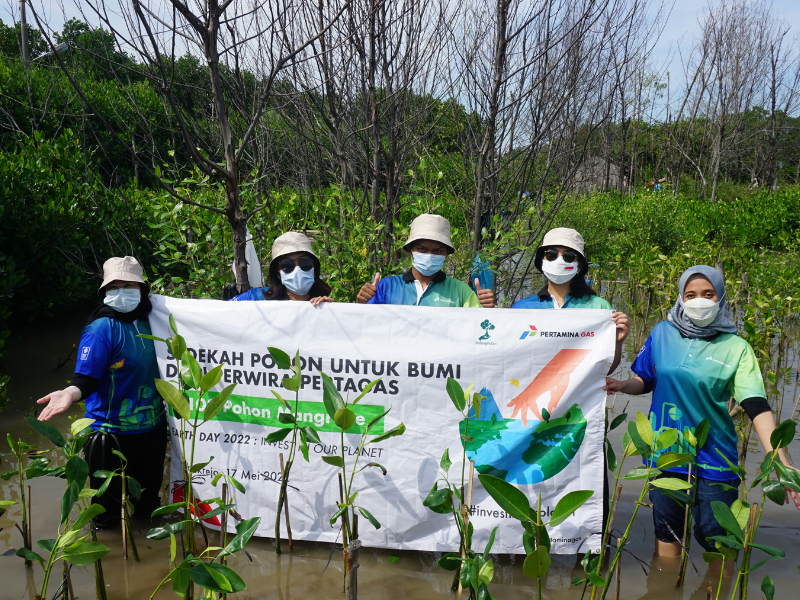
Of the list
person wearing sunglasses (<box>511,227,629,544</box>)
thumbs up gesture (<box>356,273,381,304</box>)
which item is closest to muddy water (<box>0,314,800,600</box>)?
person wearing sunglasses (<box>511,227,629,544</box>)

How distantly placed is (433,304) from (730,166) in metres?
32.8

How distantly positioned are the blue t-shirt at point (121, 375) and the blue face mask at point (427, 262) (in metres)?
1.56

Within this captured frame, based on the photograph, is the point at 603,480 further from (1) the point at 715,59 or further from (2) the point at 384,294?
(1) the point at 715,59

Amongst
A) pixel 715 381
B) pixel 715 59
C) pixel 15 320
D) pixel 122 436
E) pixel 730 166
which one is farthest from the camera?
pixel 730 166

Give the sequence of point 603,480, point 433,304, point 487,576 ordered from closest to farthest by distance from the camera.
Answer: point 487,576, point 603,480, point 433,304

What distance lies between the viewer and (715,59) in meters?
20.6

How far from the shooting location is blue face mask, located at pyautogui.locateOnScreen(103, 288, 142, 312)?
10.3 feet

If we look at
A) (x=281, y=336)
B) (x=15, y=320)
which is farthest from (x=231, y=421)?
(x=15, y=320)

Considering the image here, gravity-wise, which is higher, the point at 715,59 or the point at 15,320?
the point at 715,59

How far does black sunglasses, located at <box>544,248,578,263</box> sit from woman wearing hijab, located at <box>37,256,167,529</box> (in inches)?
87.8

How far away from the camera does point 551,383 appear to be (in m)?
2.95

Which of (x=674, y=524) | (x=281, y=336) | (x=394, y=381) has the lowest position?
(x=674, y=524)

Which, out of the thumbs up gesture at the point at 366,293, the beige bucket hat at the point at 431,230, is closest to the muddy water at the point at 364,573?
the thumbs up gesture at the point at 366,293

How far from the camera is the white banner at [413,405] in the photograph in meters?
2.94
